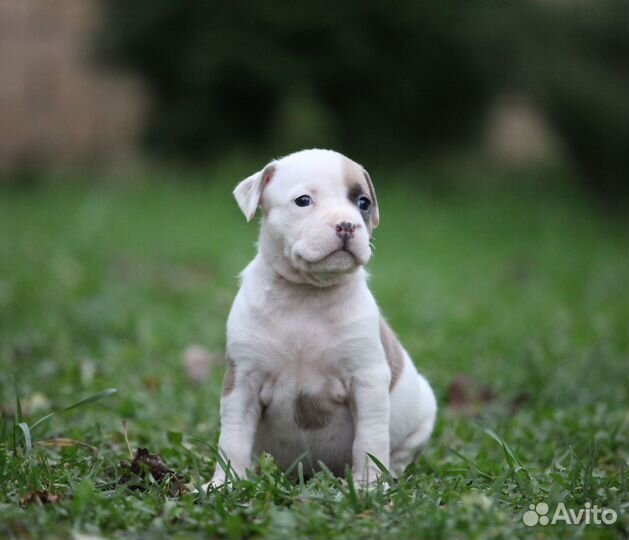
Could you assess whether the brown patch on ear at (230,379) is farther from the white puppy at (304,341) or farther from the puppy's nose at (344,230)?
the puppy's nose at (344,230)

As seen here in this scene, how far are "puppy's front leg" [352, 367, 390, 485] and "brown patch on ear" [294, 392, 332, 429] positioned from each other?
0.43 ft

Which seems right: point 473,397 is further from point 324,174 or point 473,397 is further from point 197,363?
point 324,174

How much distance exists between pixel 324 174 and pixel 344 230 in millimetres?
266

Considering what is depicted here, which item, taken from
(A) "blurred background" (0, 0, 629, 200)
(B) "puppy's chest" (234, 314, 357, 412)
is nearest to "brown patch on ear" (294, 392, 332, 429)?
(B) "puppy's chest" (234, 314, 357, 412)

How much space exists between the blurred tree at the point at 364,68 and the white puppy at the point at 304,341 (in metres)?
10.8

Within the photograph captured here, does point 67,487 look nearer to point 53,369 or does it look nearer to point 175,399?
point 175,399

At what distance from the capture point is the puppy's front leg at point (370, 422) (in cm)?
338

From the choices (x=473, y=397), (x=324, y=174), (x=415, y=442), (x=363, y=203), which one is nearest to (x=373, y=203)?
(x=363, y=203)

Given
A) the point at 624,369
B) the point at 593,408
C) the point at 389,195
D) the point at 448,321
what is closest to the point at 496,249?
the point at 389,195

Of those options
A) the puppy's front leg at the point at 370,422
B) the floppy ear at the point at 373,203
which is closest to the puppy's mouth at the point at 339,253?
the floppy ear at the point at 373,203

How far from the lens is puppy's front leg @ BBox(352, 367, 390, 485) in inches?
133

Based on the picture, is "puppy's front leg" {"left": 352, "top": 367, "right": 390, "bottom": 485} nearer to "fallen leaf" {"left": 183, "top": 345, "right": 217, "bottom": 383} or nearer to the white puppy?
the white puppy

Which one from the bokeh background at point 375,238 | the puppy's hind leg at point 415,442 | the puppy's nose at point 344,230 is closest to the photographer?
the puppy's nose at point 344,230

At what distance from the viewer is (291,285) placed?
3.46 metres
